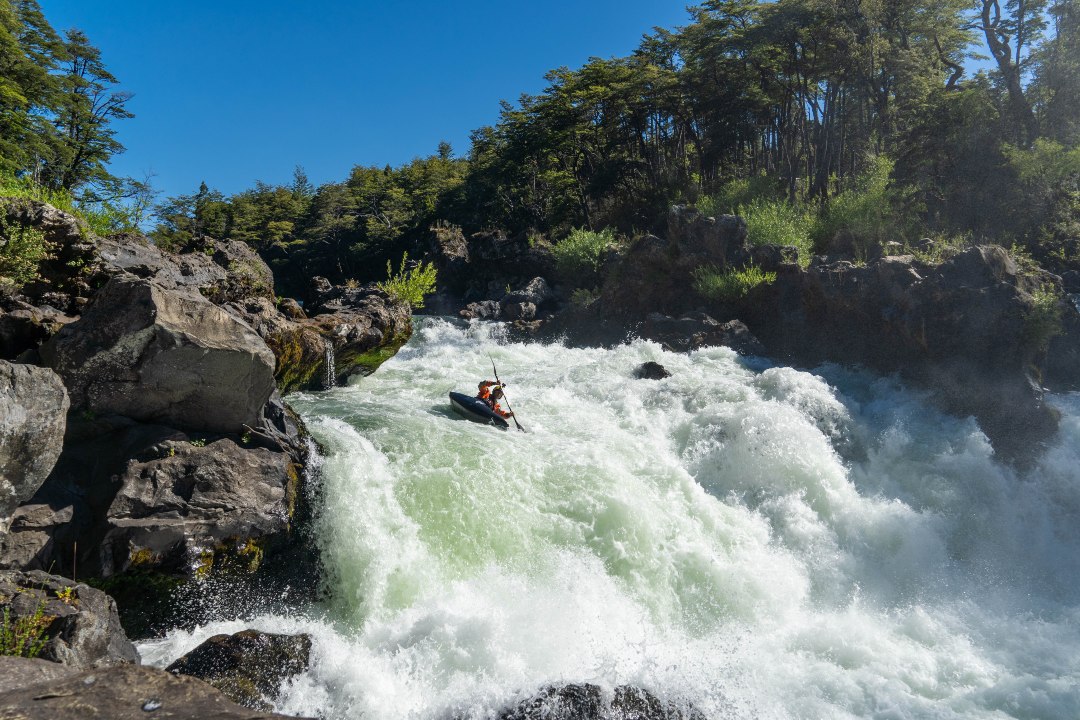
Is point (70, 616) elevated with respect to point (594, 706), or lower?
elevated

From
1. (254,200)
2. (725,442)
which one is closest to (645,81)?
(725,442)

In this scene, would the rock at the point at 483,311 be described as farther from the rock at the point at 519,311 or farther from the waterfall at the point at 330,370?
the waterfall at the point at 330,370

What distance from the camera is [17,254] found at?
734 cm

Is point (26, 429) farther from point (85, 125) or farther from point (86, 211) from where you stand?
point (85, 125)

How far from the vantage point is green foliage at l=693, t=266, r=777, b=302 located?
17.7 metres

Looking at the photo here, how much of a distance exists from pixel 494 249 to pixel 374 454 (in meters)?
27.1

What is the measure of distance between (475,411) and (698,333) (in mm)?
8721

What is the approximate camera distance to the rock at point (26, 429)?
5223 mm

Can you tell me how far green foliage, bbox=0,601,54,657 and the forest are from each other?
800 centimetres

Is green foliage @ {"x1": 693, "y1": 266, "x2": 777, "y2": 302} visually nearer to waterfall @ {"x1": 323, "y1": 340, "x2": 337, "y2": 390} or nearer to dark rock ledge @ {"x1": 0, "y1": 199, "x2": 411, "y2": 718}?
waterfall @ {"x1": 323, "y1": 340, "x2": 337, "y2": 390}

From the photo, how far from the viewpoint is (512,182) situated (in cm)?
3950

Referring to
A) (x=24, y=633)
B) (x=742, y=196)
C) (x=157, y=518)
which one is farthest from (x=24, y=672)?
(x=742, y=196)

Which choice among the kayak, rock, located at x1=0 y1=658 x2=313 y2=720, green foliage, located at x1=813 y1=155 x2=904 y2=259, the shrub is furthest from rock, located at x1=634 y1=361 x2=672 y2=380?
the shrub

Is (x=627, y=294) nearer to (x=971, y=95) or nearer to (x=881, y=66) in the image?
(x=971, y=95)
